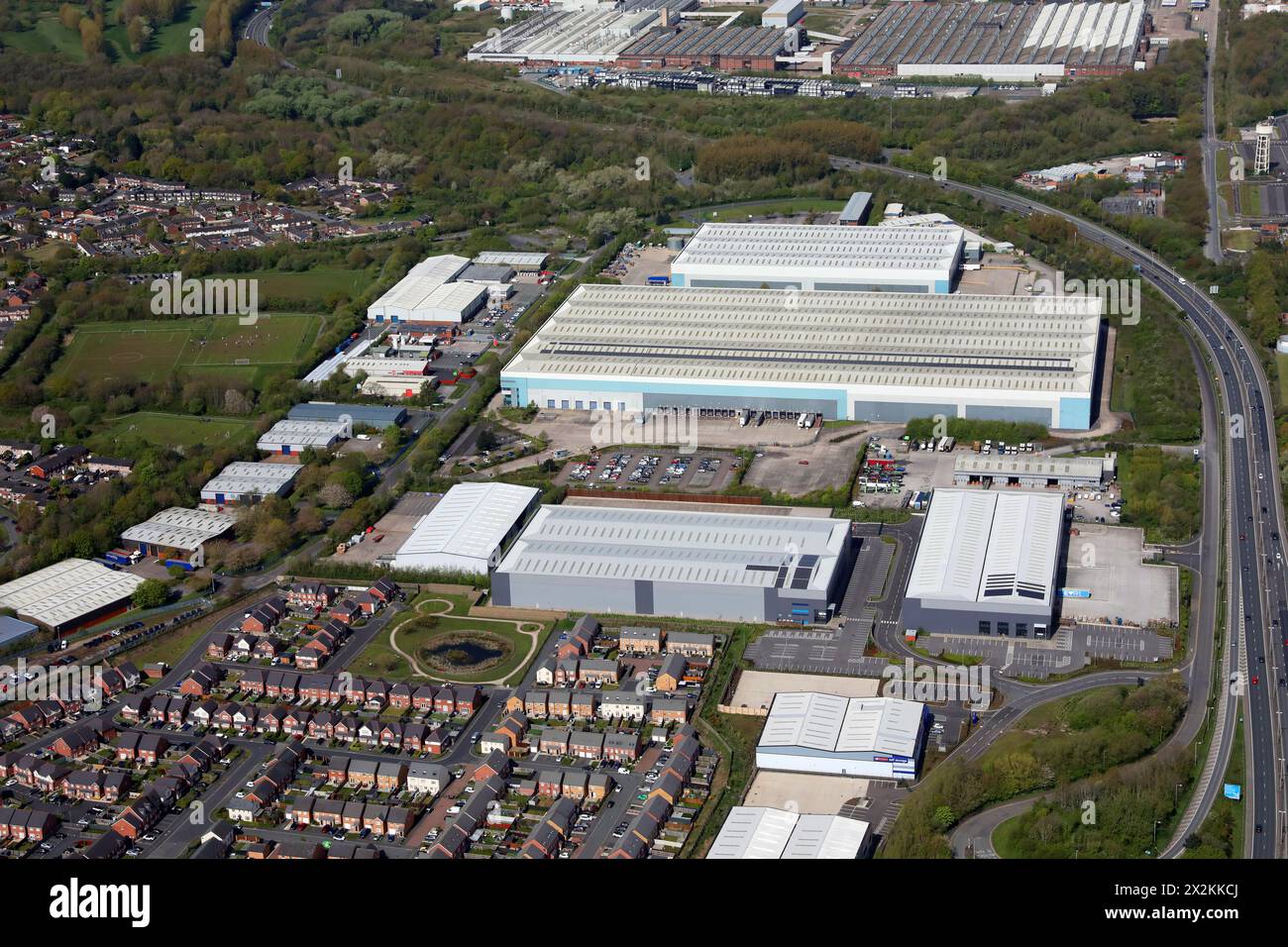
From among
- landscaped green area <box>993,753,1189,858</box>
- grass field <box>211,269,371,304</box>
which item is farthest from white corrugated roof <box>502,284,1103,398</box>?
landscaped green area <box>993,753,1189,858</box>

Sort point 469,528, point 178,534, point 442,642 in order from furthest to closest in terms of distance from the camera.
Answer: point 178,534 → point 469,528 → point 442,642

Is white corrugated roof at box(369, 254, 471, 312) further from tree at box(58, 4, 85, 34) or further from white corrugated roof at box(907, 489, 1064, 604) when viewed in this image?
tree at box(58, 4, 85, 34)

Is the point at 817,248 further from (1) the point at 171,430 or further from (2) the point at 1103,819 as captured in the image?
(2) the point at 1103,819

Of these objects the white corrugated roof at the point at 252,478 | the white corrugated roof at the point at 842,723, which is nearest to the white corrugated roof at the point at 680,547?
the white corrugated roof at the point at 842,723

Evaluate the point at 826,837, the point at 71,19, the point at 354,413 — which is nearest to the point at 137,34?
the point at 71,19

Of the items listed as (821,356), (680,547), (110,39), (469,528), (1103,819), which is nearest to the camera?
(1103,819)

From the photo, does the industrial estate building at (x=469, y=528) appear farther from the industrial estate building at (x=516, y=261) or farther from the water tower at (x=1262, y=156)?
the water tower at (x=1262, y=156)
